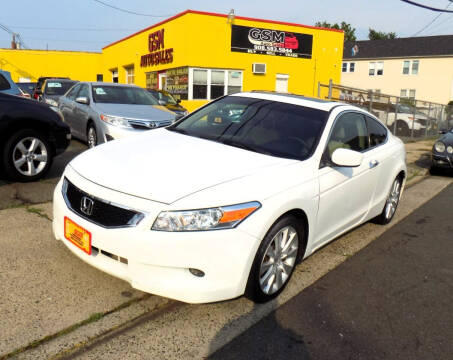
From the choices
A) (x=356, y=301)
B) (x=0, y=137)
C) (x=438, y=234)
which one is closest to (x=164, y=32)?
(x=0, y=137)

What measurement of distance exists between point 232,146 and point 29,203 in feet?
9.62

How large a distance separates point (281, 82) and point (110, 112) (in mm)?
16743

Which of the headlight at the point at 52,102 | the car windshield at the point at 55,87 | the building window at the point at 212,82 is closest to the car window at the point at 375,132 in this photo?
the headlight at the point at 52,102

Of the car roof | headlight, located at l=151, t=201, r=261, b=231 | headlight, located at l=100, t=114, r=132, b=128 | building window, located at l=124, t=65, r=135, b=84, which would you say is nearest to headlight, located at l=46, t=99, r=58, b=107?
headlight, located at l=100, t=114, r=132, b=128

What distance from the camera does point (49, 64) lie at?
120 feet

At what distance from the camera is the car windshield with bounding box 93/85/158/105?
9.05 metres

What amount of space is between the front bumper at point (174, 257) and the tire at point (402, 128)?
1510cm

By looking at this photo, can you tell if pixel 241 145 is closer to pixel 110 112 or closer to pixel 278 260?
pixel 278 260

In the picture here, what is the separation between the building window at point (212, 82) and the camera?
21.0 m

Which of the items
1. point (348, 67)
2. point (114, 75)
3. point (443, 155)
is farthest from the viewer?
point (348, 67)

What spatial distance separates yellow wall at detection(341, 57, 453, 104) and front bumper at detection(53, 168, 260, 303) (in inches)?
1758

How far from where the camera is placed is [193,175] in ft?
10.0

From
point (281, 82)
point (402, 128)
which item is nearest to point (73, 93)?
point (402, 128)

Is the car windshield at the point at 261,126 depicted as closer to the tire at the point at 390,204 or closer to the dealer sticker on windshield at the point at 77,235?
the dealer sticker on windshield at the point at 77,235
